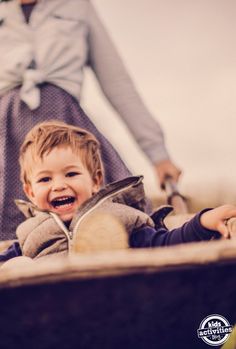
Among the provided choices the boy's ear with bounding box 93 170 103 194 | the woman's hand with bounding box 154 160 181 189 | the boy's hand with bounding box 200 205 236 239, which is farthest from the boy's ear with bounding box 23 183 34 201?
the boy's hand with bounding box 200 205 236 239

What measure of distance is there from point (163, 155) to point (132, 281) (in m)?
0.44

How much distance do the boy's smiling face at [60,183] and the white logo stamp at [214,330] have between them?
312mm

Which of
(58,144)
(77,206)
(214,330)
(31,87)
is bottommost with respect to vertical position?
(214,330)

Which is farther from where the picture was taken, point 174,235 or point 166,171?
point 166,171

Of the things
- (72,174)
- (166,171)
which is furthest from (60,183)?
(166,171)

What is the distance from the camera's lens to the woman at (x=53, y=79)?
1079mm

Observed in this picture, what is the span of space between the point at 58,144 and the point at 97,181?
0.10 metres

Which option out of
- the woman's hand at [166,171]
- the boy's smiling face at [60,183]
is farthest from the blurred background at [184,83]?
the boy's smiling face at [60,183]

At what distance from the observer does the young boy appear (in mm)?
918

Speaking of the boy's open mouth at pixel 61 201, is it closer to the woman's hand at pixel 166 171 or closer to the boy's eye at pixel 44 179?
the boy's eye at pixel 44 179

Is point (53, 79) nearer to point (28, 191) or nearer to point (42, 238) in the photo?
point (28, 191)

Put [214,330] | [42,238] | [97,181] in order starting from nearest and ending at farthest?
[214,330] < [42,238] < [97,181]

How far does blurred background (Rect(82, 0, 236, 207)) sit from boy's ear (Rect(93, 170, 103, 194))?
0.22 feet

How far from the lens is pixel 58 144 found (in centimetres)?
102
